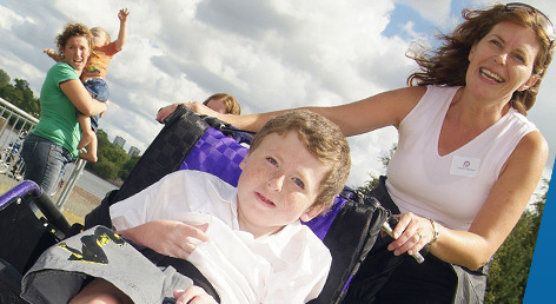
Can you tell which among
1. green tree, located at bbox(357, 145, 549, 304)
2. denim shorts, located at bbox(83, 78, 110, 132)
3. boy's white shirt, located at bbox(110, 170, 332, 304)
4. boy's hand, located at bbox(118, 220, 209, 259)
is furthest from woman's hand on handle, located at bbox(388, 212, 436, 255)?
green tree, located at bbox(357, 145, 549, 304)

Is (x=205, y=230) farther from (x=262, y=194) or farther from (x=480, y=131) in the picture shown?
(x=480, y=131)

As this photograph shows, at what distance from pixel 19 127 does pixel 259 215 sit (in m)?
5.84

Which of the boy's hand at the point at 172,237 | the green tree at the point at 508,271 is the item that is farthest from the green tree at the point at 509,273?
the boy's hand at the point at 172,237

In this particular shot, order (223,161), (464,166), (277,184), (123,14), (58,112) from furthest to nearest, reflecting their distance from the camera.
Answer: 1. (123,14)
2. (58,112)
3. (464,166)
4. (223,161)
5. (277,184)

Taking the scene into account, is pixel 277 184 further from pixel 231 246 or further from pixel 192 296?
pixel 192 296

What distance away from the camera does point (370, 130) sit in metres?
2.53

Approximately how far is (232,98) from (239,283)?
2.79 meters

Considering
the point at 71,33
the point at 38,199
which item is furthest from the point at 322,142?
the point at 71,33

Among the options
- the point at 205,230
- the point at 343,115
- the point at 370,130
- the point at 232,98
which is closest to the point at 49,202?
the point at 205,230

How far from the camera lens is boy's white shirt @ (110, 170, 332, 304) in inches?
66.1

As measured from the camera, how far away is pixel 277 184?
5.78ft

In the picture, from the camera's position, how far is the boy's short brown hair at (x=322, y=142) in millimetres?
1878

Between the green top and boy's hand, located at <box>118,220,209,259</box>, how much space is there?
226 cm

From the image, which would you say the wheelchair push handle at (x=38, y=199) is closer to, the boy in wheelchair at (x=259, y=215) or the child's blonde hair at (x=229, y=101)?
the boy in wheelchair at (x=259, y=215)
